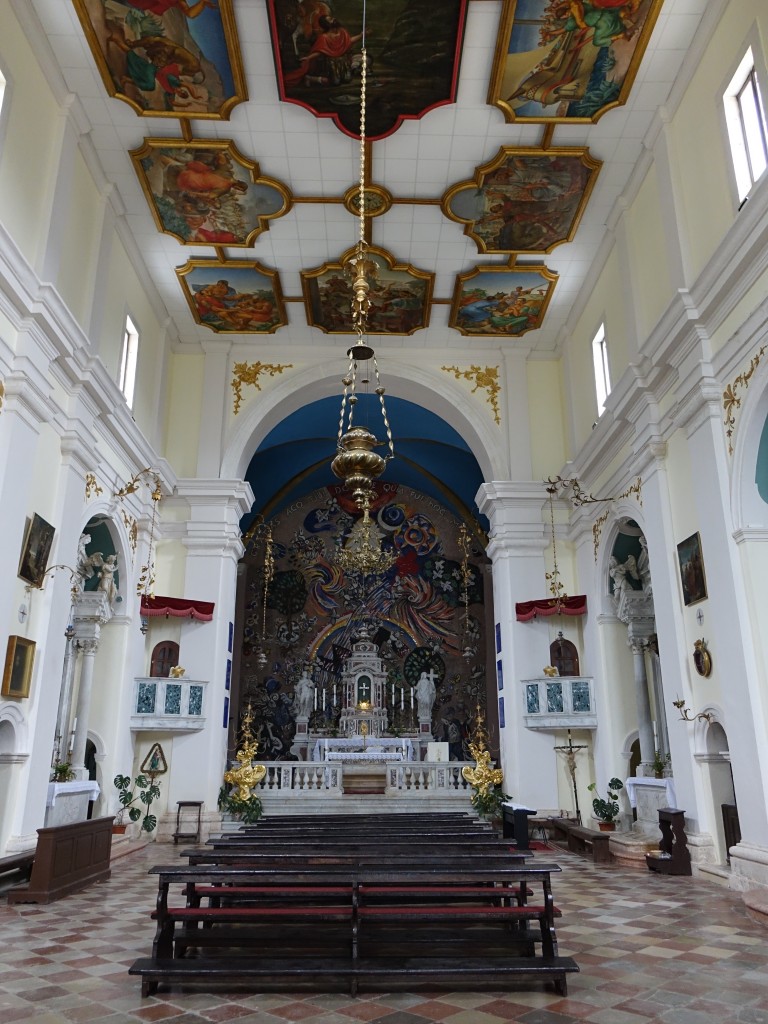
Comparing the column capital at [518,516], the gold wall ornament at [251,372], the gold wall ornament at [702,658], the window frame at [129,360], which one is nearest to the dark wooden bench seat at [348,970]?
the gold wall ornament at [702,658]

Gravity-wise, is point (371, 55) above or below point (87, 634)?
above

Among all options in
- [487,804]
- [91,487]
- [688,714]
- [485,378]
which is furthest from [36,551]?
[485,378]

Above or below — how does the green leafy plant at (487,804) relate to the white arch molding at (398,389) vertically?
below

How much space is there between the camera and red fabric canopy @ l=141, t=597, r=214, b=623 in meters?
13.1

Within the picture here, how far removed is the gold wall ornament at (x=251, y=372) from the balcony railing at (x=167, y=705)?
17.7 ft

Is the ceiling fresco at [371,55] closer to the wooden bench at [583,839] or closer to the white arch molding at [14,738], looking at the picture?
the white arch molding at [14,738]

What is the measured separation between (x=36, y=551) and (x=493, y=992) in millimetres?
6740

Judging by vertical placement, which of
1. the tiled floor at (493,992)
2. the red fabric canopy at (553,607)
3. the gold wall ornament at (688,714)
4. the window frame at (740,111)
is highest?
the window frame at (740,111)

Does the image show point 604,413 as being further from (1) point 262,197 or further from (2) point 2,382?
(2) point 2,382

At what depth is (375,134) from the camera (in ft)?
33.5

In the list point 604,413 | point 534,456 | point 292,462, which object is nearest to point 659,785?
point 604,413

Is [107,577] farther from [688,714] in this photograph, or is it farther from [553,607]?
[688,714]

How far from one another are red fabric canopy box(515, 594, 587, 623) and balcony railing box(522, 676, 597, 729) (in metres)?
1.08

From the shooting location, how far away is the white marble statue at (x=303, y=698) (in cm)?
1938
